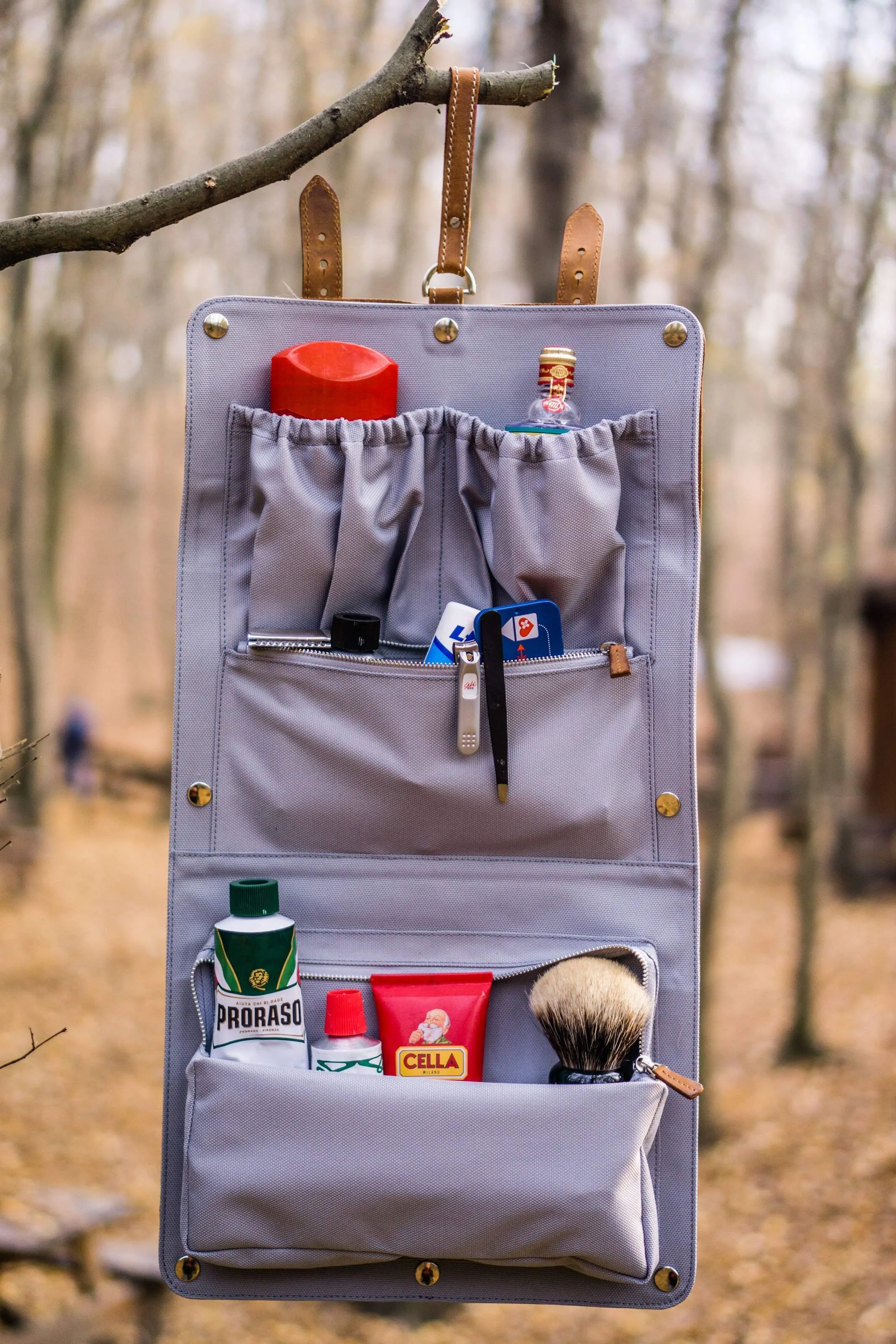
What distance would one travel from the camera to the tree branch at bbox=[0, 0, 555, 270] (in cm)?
145

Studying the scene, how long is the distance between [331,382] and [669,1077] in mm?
1105

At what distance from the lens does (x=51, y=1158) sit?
205 inches

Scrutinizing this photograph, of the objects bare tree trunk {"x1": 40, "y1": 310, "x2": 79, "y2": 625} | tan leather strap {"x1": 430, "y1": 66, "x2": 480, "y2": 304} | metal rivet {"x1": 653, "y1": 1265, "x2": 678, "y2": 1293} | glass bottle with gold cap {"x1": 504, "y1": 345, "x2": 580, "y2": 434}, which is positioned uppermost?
bare tree trunk {"x1": 40, "y1": 310, "x2": 79, "y2": 625}

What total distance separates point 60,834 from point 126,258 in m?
6.14

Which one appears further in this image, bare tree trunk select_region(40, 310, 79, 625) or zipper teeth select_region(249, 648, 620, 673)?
bare tree trunk select_region(40, 310, 79, 625)

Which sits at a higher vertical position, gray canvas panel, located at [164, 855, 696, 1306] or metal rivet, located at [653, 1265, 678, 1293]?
gray canvas panel, located at [164, 855, 696, 1306]

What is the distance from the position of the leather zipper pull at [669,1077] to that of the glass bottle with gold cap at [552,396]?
908 mm

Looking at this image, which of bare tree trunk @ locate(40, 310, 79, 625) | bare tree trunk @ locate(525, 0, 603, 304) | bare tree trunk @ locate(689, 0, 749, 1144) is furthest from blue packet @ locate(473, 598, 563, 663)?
bare tree trunk @ locate(40, 310, 79, 625)

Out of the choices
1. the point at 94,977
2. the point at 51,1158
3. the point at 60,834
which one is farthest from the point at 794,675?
the point at 51,1158

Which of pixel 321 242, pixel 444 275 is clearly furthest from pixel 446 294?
pixel 321 242

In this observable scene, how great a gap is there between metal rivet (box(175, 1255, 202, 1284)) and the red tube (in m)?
0.40

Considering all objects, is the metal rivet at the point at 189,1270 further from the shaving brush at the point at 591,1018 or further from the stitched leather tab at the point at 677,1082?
the stitched leather tab at the point at 677,1082

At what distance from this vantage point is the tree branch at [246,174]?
1451 mm

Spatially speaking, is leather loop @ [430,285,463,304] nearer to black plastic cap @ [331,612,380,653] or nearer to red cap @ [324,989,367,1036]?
black plastic cap @ [331,612,380,653]
